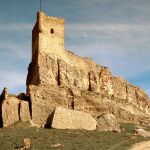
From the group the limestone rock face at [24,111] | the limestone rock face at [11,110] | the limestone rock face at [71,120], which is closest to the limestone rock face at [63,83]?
the limestone rock face at [24,111]

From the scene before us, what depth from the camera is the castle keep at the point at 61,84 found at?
55062 mm

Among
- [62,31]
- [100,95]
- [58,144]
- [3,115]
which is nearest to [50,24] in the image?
[62,31]

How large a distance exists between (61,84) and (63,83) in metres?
0.39

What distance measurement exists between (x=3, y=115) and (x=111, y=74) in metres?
21.9

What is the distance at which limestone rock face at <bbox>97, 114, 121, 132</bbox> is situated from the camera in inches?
2066

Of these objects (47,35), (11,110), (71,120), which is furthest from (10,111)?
(47,35)

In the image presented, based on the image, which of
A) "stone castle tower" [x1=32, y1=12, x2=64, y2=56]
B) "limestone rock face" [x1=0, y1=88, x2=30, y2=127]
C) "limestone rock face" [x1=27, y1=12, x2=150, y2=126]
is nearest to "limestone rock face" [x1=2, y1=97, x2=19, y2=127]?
"limestone rock face" [x1=0, y1=88, x2=30, y2=127]

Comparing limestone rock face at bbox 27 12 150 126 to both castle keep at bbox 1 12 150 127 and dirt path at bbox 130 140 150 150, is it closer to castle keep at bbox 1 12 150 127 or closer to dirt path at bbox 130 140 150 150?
castle keep at bbox 1 12 150 127

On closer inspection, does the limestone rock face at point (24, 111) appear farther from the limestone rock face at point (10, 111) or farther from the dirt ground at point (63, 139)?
the dirt ground at point (63, 139)

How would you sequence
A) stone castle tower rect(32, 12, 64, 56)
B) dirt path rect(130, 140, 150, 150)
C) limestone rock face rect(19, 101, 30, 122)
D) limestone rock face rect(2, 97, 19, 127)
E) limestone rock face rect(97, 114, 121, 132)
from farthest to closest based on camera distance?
stone castle tower rect(32, 12, 64, 56), limestone rock face rect(19, 101, 30, 122), limestone rock face rect(97, 114, 121, 132), limestone rock face rect(2, 97, 19, 127), dirt path rect(130, 140, 150, 150)

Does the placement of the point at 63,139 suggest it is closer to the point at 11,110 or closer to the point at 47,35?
the point at 11,110

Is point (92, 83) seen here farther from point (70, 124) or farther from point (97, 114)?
point (70, 124)

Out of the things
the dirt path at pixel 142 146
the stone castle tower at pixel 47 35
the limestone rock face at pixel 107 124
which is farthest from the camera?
the stone castle tower at pixel 47 35

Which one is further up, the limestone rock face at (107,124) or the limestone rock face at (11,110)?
the limestone rock face at (11,110)
